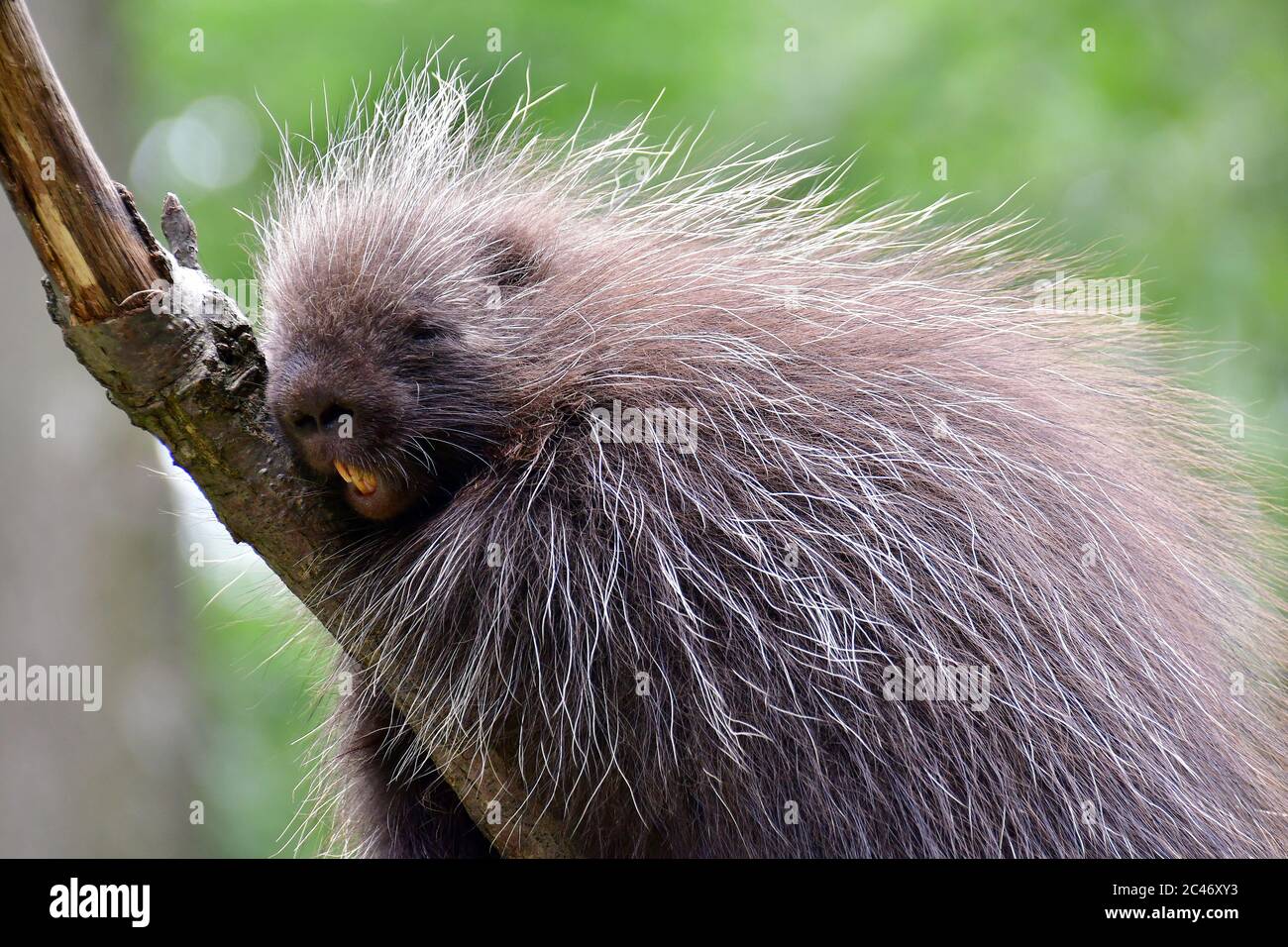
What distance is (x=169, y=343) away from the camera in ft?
6.64

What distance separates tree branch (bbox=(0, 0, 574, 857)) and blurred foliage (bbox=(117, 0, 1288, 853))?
3.16m

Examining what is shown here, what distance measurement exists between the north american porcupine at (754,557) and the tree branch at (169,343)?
7cm

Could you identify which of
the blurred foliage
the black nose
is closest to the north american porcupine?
the black nose

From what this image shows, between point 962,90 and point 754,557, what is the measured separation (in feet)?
13.5

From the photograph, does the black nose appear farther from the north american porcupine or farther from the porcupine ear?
the porcupine ear

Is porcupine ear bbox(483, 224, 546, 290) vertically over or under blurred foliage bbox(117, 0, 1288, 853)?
under

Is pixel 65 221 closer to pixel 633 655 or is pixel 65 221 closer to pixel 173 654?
pixel 633 655

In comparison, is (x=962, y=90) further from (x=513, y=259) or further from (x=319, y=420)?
(x=319, y=420)

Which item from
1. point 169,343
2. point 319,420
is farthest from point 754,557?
point 169,343

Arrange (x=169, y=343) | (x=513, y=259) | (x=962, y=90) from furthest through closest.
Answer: (x=962, y=90) < (x=513, y=259) < (x=169, y=343)

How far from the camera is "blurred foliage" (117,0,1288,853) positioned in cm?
517

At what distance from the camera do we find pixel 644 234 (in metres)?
2.78

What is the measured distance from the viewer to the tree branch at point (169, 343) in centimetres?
183
